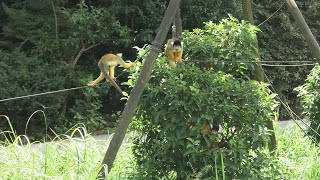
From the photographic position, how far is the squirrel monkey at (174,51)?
3.10 metres

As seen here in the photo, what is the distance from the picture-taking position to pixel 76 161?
325 cm

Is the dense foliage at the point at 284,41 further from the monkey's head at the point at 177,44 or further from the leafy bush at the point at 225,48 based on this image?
the monkey's head at the point at 177,44

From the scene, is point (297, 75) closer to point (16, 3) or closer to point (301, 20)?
point (16, 3)

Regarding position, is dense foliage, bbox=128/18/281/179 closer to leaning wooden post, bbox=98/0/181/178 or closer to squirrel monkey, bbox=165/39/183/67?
squirrel monkey, bbox=165/39/183/67

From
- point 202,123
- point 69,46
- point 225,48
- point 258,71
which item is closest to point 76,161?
point 202,123

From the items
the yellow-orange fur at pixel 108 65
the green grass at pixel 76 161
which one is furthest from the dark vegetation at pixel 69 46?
the yellow-orange fur at pixel 108 65

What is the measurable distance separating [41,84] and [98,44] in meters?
1.49

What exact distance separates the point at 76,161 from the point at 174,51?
100 centimetres

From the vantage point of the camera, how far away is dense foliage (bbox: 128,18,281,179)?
303 centimetres

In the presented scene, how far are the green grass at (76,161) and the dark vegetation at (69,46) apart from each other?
13.1 ft

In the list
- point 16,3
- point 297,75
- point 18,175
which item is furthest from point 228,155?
point 297,75

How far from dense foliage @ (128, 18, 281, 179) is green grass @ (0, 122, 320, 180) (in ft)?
1.05

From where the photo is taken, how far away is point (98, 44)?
28.7ft

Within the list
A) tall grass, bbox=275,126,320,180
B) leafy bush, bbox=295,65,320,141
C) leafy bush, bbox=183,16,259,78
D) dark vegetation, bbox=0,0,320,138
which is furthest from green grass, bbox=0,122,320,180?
dark vegetation, bbox=0,0,320,138
